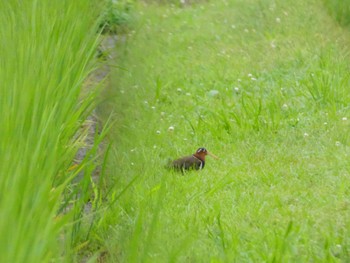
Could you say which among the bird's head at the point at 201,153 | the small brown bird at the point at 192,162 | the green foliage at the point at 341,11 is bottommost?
the green foliage at the point at 341,11

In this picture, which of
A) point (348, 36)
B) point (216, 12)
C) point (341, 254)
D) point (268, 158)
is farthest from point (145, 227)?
point (216, 12)

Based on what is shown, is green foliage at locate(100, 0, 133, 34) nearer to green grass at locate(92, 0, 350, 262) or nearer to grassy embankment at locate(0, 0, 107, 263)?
green grass at locate(92, 0, 350, 262)

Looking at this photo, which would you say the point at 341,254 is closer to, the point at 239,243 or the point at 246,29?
the point at 239,243

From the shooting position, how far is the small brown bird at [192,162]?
A: 4559 millimetres

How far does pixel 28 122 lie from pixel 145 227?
0.61 m

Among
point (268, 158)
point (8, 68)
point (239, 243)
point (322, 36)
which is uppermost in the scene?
point (8, 68)

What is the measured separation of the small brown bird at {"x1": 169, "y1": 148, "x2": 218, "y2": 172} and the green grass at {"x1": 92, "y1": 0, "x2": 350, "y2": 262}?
0.18 feet

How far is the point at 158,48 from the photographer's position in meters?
7.32

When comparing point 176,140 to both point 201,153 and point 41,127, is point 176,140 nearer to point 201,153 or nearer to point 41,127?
point 201,153

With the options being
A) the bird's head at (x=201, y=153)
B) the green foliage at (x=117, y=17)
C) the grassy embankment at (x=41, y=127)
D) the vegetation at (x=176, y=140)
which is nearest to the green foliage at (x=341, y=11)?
the vegetation at (x=176, y=140)

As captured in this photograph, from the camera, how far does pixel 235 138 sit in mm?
5055

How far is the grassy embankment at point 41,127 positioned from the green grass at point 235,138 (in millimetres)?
211

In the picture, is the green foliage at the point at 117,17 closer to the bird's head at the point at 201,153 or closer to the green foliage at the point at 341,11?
the green foliage at the point at 341,11

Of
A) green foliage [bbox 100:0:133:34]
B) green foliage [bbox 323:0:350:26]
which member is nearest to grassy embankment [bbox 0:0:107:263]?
green foliage [bbox 100:0:133:34]
